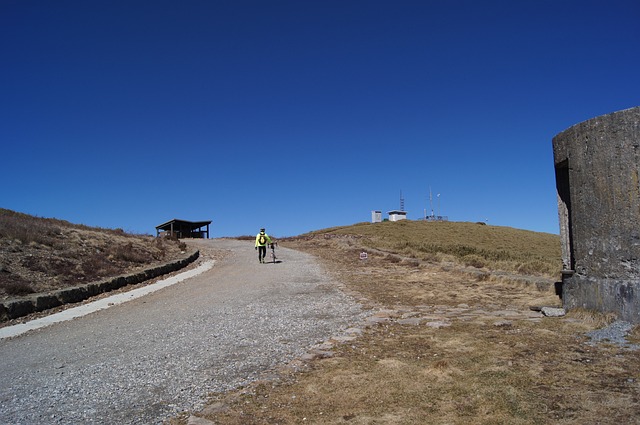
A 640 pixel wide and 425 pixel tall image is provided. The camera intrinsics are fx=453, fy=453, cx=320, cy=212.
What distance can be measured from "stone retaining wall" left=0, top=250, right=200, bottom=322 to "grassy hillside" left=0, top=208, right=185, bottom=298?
0.62m

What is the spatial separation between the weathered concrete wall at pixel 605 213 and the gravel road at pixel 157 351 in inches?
159

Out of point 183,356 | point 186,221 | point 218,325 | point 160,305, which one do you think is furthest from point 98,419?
point 186,221

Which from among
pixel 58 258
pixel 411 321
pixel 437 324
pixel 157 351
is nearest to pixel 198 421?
pixel 157 351

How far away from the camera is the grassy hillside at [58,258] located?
12562 mm

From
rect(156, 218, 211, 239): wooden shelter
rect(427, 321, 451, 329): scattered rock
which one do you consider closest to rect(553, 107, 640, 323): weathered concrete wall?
rect(427, 321, 451, 329): scattered rock

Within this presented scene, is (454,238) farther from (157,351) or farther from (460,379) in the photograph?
(460,379)

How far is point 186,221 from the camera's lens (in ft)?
152

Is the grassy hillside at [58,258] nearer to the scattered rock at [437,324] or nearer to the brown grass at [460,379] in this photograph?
the brown grass at [460,379]

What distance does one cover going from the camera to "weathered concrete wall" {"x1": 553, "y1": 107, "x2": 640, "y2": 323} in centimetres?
678

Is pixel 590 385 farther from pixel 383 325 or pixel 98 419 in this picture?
pixel 98 419

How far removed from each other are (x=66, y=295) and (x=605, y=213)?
12135 millimetres

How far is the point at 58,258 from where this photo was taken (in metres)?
15.4

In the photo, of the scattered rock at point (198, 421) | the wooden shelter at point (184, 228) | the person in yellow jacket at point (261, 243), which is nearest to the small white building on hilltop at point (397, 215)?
the wooden shelter at point (184, 228)

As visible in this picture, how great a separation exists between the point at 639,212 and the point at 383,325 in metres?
4.31
